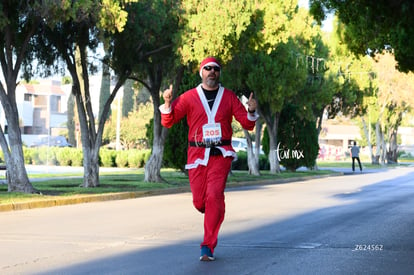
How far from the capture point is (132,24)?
23.7 meters

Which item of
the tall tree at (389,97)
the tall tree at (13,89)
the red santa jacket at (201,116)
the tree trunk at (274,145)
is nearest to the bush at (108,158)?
the tree trunk at (274,145)

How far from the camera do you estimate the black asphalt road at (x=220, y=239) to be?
905 cm

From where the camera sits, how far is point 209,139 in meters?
9.24

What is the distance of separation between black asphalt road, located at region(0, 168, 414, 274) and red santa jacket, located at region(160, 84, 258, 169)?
A: 3.87 ft

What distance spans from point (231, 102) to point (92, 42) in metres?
15.5

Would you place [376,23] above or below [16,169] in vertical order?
above

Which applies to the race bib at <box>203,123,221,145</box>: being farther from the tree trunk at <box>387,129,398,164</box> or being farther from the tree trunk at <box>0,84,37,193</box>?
the tree trunk at <box>387,129,398,164</box>

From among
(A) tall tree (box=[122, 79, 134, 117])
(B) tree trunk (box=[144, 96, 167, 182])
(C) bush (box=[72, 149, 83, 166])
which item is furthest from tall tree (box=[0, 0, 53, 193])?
(A) tall tree (box=[122, 79, 134, 117])

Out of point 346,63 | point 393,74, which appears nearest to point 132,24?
point 346,63

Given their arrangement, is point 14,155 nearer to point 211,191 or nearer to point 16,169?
point 16,169

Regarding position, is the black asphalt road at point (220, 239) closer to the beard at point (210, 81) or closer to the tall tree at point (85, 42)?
the beard at point (210, 81)

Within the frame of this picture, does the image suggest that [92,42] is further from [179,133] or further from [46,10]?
[179,133]

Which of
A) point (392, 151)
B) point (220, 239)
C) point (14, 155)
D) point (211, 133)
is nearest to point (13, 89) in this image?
point (14, 155)

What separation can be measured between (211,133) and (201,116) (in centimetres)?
24
